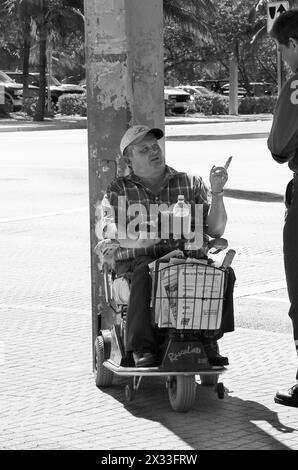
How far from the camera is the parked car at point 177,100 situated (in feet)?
174

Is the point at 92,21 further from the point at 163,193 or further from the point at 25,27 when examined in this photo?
the point at 25,27

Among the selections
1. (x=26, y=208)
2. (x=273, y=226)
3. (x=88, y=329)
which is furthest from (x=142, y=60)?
(x=26, y=208)

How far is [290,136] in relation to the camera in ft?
17.4

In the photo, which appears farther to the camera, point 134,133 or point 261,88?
point 261,88

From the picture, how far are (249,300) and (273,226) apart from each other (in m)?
4.65

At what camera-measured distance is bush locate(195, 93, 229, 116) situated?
5322 centimetres

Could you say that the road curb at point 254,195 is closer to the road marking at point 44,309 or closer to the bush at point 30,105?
the road marking at point 44,309

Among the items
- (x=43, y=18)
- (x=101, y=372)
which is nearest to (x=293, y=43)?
(x=101, y=372)

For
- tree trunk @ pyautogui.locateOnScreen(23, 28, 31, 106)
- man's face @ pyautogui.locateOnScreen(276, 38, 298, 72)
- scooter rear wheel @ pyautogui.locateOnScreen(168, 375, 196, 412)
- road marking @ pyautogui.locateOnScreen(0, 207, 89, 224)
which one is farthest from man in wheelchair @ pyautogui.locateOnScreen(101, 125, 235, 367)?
tree trunk @ pyautogui.locateOnScreen(23, 28, 31, 106)

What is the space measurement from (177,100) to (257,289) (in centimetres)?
4505

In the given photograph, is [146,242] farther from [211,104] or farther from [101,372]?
[211,104]

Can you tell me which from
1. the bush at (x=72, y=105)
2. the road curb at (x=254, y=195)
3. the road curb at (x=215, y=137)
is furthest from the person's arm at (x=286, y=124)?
the bush at (x=72, y=105)

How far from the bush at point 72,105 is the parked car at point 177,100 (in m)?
5.59

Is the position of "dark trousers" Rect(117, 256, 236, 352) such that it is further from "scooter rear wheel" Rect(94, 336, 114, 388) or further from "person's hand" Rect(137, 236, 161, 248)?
"scooter rear wheel" Rect(94, 336, 114, 388)
